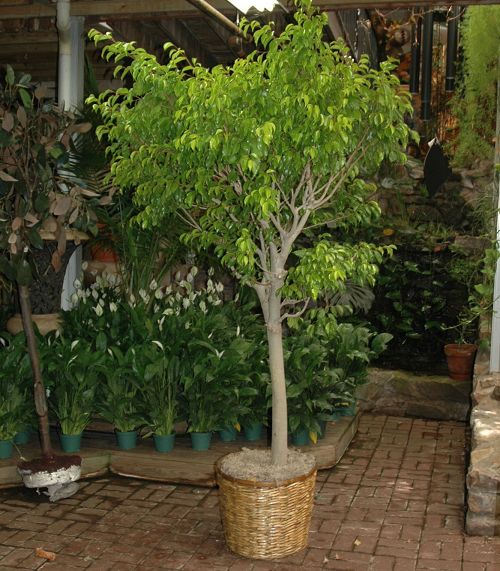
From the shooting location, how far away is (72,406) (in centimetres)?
533

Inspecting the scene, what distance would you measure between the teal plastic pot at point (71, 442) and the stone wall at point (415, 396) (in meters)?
2.90

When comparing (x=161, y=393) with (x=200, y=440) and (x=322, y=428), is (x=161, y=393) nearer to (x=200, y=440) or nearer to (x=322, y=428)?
(x=200, y=440)

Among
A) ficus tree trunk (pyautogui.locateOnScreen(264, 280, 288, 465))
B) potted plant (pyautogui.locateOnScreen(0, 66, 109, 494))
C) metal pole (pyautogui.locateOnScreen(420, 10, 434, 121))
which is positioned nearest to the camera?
ficus tree trunk (pyautogui.locateOnScreen(264, 280, 288, 465))

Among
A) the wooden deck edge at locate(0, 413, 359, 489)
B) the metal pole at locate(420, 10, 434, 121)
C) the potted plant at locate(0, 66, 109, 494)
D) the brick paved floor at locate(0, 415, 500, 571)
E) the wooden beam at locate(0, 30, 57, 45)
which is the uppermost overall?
the metal pole at locate(420, 10, 434, 121)

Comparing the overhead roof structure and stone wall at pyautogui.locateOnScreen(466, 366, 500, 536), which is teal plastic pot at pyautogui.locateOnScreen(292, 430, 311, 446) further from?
the overhead roof structure

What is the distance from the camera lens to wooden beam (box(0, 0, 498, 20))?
5.51 m

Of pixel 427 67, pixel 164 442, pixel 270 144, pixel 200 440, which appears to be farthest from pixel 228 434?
pixel 427 67

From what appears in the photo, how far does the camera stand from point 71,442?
213 inches

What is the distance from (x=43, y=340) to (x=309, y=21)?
130 inches

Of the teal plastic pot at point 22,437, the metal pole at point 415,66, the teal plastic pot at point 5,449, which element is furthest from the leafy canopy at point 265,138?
the metal pole at point 415,66

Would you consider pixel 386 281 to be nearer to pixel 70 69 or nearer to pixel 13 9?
pixel 70 69

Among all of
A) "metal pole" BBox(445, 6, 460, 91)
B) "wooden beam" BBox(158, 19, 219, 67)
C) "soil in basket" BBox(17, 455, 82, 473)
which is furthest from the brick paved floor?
"metal pole" BBox(445, 6, 460, 91)

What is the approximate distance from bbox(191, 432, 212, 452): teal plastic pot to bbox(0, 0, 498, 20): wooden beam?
320 cm

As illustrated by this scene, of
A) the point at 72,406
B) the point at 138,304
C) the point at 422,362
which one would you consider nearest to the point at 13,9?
the point at 138,304
